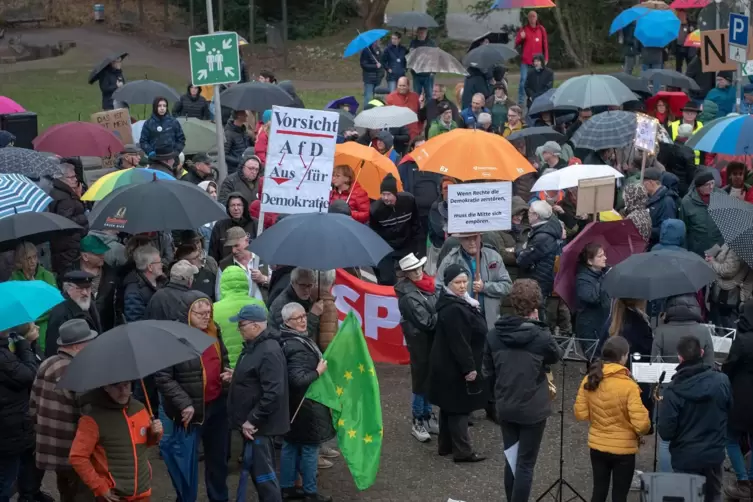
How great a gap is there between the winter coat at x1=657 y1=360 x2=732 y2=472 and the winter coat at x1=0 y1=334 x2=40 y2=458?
458cm

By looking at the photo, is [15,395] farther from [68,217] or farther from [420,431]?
[68,217]

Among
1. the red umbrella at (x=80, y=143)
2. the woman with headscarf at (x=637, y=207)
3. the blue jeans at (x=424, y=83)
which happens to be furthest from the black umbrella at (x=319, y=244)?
the blue jeans at (x=424, y=83)

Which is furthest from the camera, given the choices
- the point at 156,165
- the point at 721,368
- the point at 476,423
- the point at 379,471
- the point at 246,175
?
the point at 156,165

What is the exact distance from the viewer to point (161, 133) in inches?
678

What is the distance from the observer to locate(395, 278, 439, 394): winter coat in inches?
390

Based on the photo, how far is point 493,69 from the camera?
2064 centimetres

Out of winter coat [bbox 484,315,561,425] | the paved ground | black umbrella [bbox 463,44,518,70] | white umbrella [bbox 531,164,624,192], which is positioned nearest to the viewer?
winter coat [bbox 484,315,561,425]

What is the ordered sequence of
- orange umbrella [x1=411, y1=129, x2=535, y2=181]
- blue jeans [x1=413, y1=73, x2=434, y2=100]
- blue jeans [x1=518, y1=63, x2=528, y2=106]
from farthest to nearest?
blue jeans [x1=518, y1=63, x2=528, y2=106], blue jeans [x1=413, y1=73, x2=434, y2=100], orange umbrella [x1=411, y1=129, x2=535, y2=181]

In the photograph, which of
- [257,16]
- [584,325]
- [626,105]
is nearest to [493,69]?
[626,105]

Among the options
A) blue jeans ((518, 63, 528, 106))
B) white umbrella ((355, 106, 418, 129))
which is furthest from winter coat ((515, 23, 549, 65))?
white umbrella ((355, 106, 418, 129))

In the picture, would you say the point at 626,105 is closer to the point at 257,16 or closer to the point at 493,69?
the point at 493,69

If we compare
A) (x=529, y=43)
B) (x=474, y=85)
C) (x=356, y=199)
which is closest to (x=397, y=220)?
(x=356, y=199)

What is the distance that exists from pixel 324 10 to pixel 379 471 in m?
32.2

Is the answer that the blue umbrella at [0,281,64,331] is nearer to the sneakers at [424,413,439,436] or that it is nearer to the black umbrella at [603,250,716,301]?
the sneakers at [424,413,439,436]
